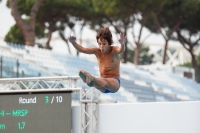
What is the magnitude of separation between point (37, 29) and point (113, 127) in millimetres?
29299

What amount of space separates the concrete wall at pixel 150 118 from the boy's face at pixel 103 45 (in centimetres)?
379

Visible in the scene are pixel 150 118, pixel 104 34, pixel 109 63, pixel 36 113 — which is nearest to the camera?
pixel 104 34

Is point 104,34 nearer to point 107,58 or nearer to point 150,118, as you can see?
point 107,58

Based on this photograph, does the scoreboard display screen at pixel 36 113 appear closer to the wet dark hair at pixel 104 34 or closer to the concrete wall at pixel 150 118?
the concrete wall at pixel 150 118

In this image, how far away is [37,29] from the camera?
127ft

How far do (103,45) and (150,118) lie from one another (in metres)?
4.25

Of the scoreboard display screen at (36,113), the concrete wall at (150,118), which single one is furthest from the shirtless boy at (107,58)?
the scoreboard display screen at (36,113)

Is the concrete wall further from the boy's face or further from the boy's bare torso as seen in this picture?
the boy's face

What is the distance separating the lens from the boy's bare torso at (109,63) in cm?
580

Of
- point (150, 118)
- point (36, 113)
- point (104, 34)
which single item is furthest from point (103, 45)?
point (36, 113)

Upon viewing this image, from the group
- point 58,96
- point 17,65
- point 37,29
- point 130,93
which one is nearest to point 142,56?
point 37,29

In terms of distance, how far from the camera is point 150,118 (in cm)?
968

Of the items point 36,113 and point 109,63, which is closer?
point 109,63

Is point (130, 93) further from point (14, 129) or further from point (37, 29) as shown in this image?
point (37, 29)
